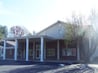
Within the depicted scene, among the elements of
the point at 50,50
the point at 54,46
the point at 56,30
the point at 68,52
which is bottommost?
the point at 68,52

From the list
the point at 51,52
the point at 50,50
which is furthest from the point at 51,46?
the point at 51,52

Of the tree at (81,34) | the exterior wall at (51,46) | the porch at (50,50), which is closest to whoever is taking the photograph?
the tree at (81,34)

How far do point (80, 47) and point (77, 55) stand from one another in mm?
2281

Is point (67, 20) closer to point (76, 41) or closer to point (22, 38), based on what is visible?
point (76, 41)

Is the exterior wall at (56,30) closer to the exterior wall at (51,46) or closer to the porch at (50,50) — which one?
the porch at (50,50)

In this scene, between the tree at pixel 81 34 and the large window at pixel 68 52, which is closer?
the tree at pixel 81 34

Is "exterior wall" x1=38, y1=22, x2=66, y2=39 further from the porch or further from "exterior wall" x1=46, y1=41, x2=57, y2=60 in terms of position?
"exterior wall" x1=46, y1=41, x2=57, y2=60

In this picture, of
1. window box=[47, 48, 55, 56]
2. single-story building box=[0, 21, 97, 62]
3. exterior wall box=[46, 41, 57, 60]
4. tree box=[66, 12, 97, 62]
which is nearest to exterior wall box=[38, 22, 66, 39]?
single-story building box=[0, 21, 97, 62]

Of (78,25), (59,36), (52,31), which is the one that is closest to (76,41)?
(78,25)

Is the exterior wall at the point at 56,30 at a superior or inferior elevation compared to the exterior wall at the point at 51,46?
superior

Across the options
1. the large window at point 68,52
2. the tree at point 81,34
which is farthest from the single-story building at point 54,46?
the tree at point 81,34

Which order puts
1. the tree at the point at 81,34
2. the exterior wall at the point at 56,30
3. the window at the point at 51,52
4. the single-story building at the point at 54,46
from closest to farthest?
the tree at the point at 81,34 → the single-story building at the point at 54,46 → the exterior wall at the point at 56,30 → the window at the point at 51,52

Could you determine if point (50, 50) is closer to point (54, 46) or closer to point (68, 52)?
point (54, 46)

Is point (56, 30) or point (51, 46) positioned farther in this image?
point (51, 46)
